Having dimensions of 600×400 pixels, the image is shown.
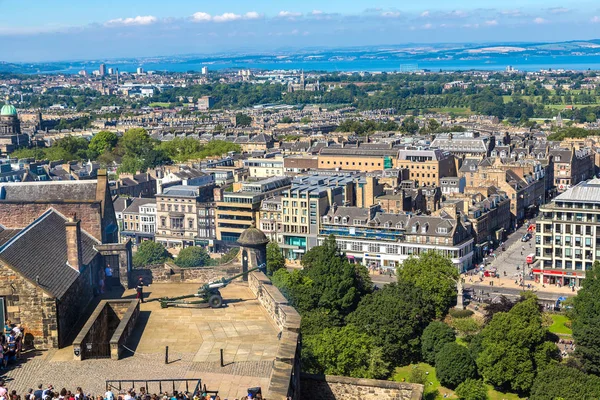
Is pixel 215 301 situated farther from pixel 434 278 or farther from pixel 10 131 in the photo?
pixel 10 131

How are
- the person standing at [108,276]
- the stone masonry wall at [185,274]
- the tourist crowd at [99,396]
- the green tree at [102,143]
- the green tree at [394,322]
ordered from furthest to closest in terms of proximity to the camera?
the green tree at [102,143], the green tree at [394,322], the stone masonry wall at [185,274], the person standing at [108,276], the tourist crowd at [99,396]

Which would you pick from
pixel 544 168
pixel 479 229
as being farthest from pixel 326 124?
pixel 479 229

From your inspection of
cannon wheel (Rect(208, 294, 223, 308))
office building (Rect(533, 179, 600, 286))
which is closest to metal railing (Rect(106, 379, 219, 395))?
cannon wheel (Rect(208, 294, 223, 308))

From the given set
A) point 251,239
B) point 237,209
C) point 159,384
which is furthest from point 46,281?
point 237,209

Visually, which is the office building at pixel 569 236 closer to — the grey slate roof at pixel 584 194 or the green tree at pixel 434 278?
the grey slate roof at pixel 584 194

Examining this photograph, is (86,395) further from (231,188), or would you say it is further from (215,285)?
(231,188)

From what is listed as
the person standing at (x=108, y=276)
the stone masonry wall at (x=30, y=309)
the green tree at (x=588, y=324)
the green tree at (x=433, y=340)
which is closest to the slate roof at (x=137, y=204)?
the green tree at (x=433, y=340)
